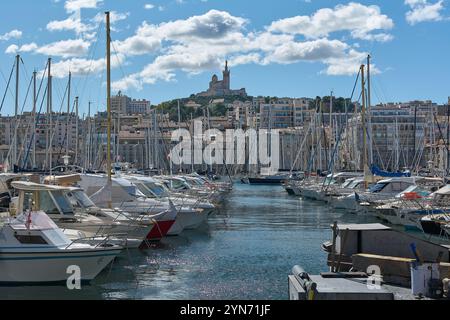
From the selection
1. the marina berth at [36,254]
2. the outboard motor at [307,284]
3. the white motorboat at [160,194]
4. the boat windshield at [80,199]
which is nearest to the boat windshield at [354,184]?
the white motorboat at [160,194]

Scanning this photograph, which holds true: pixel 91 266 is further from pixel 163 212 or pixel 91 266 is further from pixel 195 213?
pixel 195 213

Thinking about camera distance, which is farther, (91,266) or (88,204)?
(88,204)

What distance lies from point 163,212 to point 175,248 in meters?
2.46

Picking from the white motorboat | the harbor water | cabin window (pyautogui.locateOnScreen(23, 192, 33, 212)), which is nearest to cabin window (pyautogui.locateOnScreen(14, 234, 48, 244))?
the harbor water

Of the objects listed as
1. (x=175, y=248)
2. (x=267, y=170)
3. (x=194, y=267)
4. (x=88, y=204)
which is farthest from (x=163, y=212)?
(x=267, y=170)

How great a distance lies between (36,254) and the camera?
21688 mm

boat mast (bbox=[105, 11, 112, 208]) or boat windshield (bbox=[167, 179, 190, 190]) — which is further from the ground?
boat mast (bbox=[105, 11, 112, 208])

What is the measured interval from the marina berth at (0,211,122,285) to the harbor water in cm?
39

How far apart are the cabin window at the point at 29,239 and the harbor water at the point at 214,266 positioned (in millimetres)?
1466

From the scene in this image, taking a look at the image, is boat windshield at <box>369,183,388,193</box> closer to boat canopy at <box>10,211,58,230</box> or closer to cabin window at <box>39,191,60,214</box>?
cabin window at <box>39,191,60,214</box>

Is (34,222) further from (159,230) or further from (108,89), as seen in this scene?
(108,89)

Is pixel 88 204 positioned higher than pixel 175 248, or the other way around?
pixel 88 204

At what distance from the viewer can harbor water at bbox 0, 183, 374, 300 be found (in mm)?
22062
